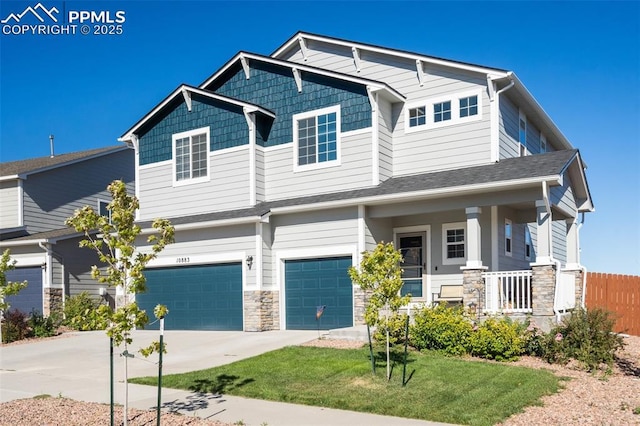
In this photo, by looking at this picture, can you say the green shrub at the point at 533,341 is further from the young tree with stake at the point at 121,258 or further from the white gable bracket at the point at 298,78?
the white gable bracket at the point at 298,78

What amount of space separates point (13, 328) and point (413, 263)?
12.3 metres

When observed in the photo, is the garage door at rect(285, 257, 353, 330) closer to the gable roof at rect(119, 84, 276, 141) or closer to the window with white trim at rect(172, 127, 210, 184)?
the window with white trim at rect(172, 127, 210, 184)

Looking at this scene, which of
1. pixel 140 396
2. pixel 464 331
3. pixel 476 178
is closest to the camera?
pixel 140 396

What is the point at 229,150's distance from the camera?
65.1 feet

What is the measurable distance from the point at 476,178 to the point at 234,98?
853 cm

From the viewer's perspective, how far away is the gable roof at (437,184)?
14930mm

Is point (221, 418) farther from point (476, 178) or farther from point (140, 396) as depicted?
point (476, 178)

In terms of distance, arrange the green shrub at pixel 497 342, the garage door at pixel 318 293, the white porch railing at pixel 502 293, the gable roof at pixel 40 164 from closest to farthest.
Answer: the green shrub at pixel 497 342 < the white porch railing at pixel 502 293 < the garage door at pixel 318 293 < the gable roof at pixel 40 164

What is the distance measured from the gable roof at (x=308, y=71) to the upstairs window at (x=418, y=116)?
50 cm

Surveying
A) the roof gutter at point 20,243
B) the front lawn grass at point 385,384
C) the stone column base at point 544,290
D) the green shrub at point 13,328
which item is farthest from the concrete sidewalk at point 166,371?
the stone column base at point 544,290

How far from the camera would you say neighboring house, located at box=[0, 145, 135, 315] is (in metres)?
23.9

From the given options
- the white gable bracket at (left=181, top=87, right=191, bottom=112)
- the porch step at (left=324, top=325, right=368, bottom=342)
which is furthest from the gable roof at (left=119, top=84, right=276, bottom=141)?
the porch step at (left=324, top=325, right=368, bottom=342)

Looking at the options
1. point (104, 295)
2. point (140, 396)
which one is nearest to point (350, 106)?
point (140, 396)

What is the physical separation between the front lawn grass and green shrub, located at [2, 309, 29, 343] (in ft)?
31.5
